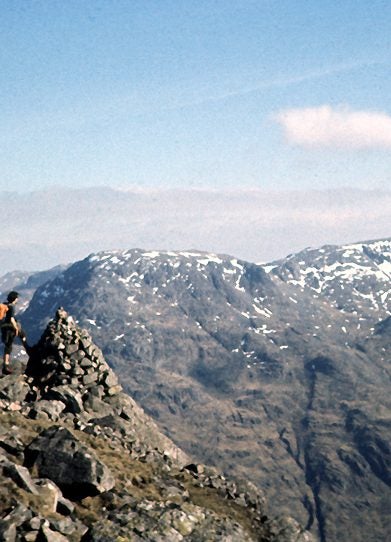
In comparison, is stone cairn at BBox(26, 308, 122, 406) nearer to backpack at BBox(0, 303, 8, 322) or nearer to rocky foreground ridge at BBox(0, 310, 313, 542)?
rocky foreground ridge at BBox(0, 310, 313, 542)

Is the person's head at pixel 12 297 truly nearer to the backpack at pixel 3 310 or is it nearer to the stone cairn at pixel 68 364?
the backpack at pixel 3 310

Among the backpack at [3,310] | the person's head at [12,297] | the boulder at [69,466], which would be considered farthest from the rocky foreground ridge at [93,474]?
the person's head at [12,297]

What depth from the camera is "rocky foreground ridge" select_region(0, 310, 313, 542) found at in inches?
786

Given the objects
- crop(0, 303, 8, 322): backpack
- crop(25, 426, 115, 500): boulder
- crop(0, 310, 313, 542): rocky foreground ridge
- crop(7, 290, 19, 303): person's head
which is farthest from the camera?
crop(0, 303, 8, 322): backpack

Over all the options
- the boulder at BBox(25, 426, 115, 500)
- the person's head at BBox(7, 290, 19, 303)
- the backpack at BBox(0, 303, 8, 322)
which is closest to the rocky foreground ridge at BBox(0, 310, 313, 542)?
the boulder at BBox(25, 426, 115, 500)

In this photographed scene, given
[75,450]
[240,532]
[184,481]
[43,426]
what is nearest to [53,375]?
[43,426]

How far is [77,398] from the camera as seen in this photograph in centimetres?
3784

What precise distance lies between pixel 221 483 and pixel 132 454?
16.3 ft

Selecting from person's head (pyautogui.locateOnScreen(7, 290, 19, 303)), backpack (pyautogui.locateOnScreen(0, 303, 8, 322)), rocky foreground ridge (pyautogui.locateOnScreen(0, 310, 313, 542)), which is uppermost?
person's head (pyautogui.locateOnScreen(7, 290, 19, 303))

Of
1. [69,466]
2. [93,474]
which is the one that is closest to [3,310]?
[69,466]

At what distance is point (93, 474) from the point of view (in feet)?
78.3

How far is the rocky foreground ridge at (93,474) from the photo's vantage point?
65.5ft

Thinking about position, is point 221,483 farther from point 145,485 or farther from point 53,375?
point 53,375

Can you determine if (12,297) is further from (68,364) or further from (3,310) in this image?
(68,364)
